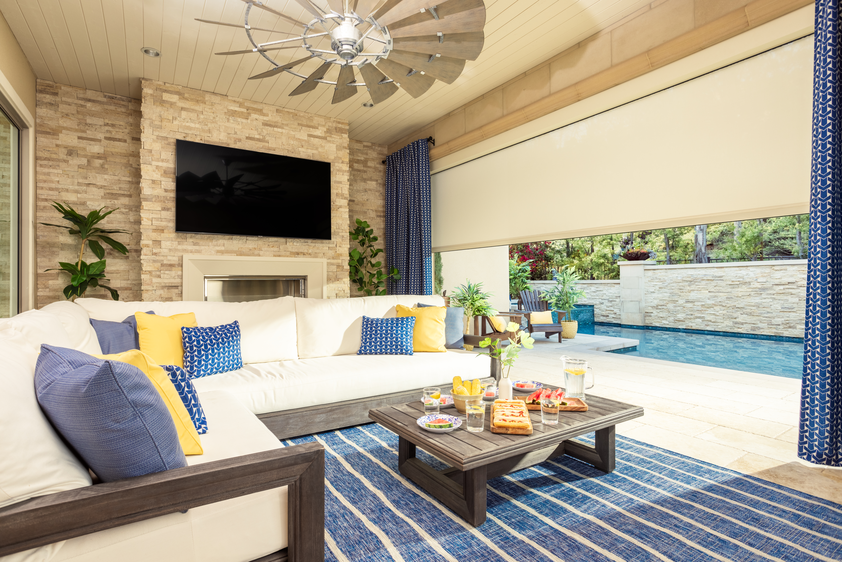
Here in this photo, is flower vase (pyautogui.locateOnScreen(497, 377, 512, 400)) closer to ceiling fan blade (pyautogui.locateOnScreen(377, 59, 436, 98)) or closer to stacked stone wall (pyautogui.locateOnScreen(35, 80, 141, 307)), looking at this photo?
ceiling fan blade (pyautogui.locateOnScreen(377, 59, 436, 98))

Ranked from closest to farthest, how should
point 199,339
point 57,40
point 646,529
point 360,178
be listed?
point 646,529, point 199,339, point 57,40, point 360,178

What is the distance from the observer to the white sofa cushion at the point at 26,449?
34.4 inches

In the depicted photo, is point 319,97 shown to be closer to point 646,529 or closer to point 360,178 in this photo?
point 360,178

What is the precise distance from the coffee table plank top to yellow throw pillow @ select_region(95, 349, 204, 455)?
2.63 feet

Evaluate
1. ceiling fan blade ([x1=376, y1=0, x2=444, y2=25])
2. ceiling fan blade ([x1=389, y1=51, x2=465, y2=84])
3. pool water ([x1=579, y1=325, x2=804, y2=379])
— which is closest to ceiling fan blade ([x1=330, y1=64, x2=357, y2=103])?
ceiling fan blade ([x1=389, y1=51, x2=465, y2=84])

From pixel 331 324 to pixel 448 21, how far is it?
2113 millimetres

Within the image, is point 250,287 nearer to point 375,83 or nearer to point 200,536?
point 375,83

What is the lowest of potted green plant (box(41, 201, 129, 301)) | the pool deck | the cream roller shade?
the pool deck

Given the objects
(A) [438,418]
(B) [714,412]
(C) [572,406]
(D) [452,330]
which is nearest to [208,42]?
(D) [452,330]

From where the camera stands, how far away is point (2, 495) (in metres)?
0.86

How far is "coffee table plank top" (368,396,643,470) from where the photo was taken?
158cm

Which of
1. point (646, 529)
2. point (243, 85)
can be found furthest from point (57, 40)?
point (646, 529)

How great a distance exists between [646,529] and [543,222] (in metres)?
3.22

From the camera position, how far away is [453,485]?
6.13ft
